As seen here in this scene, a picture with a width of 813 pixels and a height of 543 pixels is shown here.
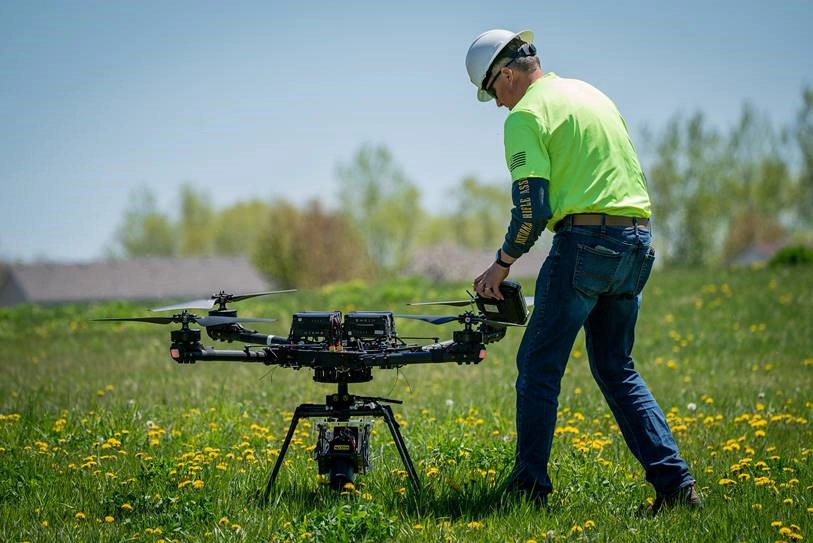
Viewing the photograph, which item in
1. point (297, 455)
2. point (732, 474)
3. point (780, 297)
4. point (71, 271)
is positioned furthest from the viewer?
point (71, 271)

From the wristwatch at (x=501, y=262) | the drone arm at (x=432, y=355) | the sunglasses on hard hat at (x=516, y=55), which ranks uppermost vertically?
the sunglasses on hard hat at (x=516, y=55)

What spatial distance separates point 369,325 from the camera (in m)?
4.73

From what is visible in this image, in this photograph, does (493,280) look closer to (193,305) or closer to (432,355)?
(432,355)

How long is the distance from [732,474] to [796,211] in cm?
6813

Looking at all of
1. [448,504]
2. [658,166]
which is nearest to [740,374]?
[448,504]

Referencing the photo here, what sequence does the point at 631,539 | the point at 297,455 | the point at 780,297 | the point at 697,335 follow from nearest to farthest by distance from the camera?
the point at 631,539 < the point at 297,455 < the point at 697,335 < the point at 780,297

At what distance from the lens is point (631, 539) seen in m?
4.25

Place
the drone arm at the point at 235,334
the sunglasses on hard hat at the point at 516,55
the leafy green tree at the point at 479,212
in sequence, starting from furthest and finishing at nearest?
the leafy green tree at the point at 479,212 → the drone arm at the point at 235,334 → the sunglasses on hard hat at the point at 516,55

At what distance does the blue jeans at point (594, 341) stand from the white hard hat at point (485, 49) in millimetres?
939

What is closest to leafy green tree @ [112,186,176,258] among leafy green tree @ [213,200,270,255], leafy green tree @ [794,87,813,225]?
leafy green tree @ [213,200,270,255]

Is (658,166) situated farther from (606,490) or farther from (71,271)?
(606,490)

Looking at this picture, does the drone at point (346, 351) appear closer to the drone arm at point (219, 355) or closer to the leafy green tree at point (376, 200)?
the drone arm at point (219, 355)

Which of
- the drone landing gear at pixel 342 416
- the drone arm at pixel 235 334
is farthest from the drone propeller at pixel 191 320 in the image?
the drone landing gear at pixel 342 416

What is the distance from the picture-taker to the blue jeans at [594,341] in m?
4.63
